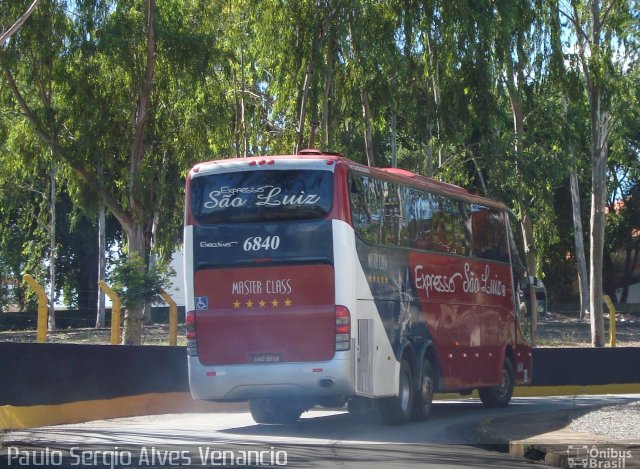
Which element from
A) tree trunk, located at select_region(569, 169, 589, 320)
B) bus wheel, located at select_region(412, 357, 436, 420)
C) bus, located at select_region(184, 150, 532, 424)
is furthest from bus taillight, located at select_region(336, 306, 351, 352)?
tree trunk, located at select_region(569, 169, 589, 320)

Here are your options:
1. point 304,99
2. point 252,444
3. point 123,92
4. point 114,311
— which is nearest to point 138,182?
point 123,92

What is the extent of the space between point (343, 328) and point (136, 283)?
390 inches

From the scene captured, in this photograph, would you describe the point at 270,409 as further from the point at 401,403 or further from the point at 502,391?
the point at 502,391

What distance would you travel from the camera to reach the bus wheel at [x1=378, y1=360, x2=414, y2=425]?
18531 millimetres

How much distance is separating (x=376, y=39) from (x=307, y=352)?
42.7 ft

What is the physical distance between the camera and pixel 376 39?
91.6ft

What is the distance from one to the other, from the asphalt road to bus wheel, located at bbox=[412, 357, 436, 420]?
242mm

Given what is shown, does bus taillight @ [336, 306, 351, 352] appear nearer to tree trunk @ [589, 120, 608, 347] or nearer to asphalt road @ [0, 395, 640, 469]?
asphalt road @ [0, 395, 640, 469]

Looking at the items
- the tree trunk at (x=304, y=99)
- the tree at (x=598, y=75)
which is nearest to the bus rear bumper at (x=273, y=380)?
the tree trunk at (x=304, y=99)

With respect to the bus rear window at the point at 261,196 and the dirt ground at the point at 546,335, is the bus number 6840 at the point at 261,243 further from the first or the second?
the dirt ground at the point at 546,335

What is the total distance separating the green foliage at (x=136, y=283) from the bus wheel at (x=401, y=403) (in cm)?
799

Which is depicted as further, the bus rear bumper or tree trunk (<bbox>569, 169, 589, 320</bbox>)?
tree trunk (<bbox>569, 169, 589, 320</bbox>)

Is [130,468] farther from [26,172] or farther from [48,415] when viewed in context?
[26,172]

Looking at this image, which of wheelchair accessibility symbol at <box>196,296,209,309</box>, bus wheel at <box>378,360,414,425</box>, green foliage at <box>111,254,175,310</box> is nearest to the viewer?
wheelchair accessibility symbol at <box>196,296,209,309</box>
